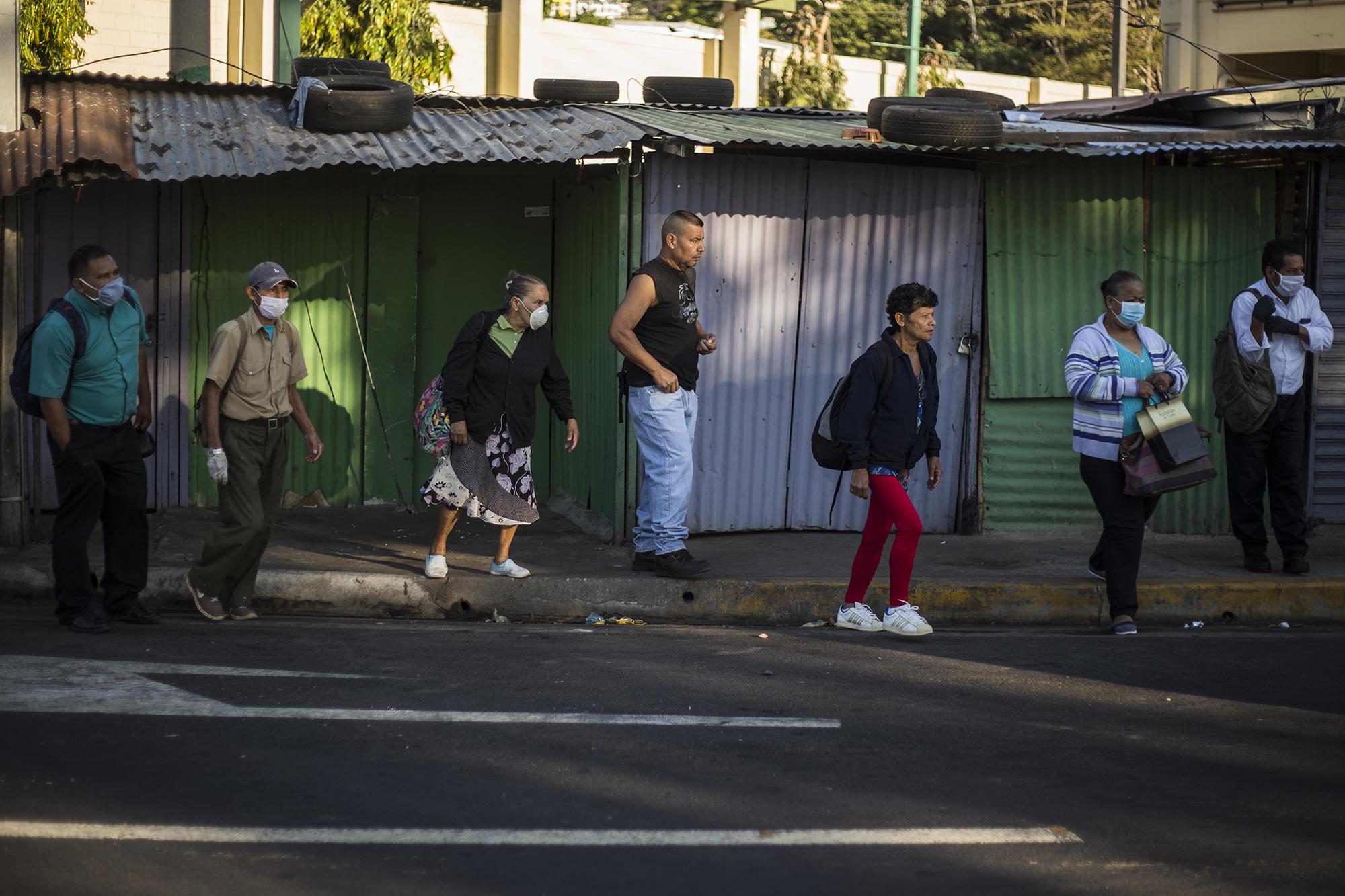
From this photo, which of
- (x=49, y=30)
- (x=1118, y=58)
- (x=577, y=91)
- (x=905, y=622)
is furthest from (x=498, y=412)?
(x=1118, y=58)

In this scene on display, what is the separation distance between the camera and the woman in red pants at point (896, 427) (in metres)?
7.19

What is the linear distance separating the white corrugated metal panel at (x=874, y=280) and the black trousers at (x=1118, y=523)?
2004 millimetres

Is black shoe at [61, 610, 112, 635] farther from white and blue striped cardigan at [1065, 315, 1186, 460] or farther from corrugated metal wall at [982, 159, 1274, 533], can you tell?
corrugated metal wall at [982, 159, 1274, 533]

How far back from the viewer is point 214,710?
18.7 ft

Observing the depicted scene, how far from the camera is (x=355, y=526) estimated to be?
9.61 metres

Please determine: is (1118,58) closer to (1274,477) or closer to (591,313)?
(1274,477)

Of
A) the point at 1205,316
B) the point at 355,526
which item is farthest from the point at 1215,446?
the point at 355,526

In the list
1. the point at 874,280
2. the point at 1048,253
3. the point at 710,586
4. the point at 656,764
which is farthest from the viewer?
the point at 1048,253

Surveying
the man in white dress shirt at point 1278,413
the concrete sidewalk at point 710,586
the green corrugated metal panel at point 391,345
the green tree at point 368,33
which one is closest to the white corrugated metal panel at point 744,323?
the concrete sidewalk at point 710,586

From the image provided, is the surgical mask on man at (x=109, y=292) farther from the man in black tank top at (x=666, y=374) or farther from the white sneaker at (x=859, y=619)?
the white sneaker at (x=859, y=619)

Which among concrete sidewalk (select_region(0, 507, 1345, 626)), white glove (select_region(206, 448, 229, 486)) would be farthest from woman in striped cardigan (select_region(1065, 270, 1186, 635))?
white glove (select_region(206, 448, 229, 486))

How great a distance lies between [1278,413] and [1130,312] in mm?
1785

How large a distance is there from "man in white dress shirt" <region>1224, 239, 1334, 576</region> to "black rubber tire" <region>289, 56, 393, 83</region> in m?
5.63

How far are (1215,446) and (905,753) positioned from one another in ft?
17.7
